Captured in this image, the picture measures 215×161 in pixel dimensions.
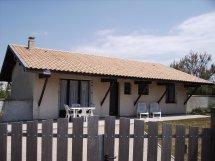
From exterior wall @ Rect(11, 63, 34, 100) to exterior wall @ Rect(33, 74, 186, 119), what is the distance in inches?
25.9

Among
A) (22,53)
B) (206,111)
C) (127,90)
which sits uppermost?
(22,53)

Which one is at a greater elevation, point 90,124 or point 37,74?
point 37,74

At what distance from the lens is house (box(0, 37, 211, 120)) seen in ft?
53.7

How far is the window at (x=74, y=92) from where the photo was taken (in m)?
17.9

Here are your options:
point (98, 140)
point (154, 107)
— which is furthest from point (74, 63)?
point (98, 140)

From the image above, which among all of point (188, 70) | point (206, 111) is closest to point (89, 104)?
point (206, 111)

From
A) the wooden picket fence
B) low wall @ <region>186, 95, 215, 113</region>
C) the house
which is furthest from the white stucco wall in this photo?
the wooden picket fence

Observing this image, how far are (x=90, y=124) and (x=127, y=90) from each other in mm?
16131

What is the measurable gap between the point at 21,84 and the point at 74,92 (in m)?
3.10

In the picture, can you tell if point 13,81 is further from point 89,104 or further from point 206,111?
point 206,111

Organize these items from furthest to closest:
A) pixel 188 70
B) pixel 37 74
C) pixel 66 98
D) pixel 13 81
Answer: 1. pixel 188 70
2. pixel 13 81
3. pixel 66 98
4. pixel 37 74

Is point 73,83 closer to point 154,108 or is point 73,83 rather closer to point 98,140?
point 154,108

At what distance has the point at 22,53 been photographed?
56.7ft

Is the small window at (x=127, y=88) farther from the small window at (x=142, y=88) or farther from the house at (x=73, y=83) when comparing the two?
the small window at (x=142, y=88)
